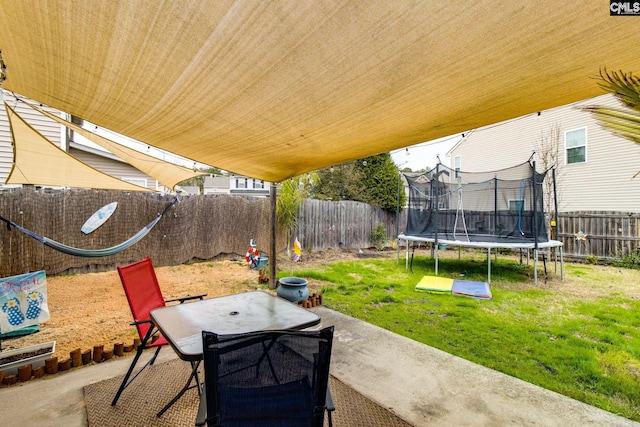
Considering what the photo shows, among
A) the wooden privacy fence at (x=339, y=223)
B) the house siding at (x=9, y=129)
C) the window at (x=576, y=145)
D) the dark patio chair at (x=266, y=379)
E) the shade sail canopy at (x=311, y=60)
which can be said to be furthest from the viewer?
the window at (x=576, y=145)

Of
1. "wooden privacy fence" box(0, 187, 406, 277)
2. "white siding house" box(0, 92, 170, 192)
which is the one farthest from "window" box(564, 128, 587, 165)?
A: "white siding house" box(0, 92, 170, 192)

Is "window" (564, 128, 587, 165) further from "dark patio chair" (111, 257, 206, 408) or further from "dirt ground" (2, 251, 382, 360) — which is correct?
"dark patio chair" (111, 257, 206, 408)

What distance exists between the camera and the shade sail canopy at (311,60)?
1.24 metres

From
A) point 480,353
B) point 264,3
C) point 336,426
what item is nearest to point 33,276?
point 336,426

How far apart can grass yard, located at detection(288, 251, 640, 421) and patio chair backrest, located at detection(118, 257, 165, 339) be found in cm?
230

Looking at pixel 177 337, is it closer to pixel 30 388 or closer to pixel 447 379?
pixel 30 388

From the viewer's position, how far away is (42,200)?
16.8 ft

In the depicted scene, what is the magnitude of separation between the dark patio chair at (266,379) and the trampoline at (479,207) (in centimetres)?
572

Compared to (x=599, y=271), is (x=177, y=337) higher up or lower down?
higher up

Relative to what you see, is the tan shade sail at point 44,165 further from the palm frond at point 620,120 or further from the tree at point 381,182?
the tree at point 381,182

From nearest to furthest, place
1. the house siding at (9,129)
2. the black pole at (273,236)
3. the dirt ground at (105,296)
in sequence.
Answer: the dirt ground at (105,296) < the black pole at (273,236) < the house siding at (9,129)

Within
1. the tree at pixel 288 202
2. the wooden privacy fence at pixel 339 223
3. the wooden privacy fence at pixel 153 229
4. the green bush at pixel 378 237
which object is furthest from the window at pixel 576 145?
the tree at pixel 288 202

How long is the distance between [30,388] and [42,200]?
14.0 feet

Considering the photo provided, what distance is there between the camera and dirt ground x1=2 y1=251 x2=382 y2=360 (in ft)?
9.96
